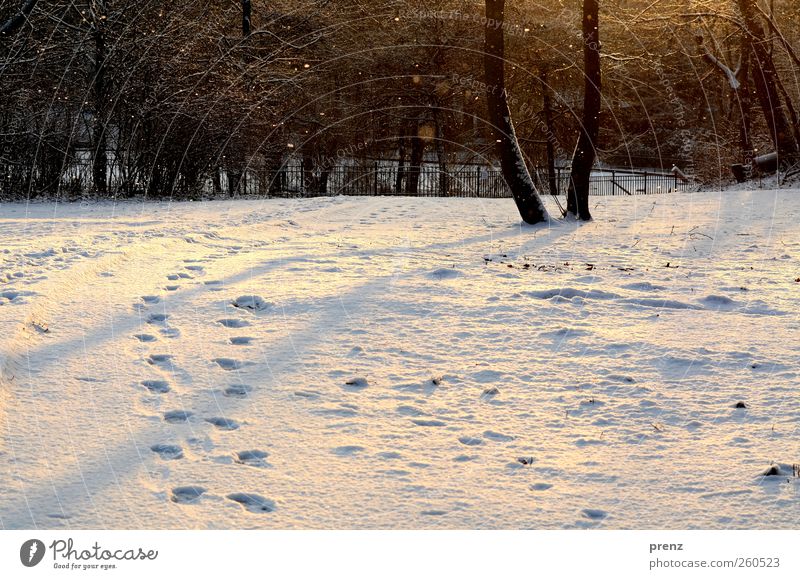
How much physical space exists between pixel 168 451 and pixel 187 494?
24.5 inches

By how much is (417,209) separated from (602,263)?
8.03m

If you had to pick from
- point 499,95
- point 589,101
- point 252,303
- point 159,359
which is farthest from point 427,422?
point 589,101

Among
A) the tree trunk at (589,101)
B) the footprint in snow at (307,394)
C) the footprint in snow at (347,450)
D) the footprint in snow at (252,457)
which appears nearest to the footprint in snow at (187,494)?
the footprint in snow at (252,457)

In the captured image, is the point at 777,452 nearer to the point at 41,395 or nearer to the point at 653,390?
the point at 653,390

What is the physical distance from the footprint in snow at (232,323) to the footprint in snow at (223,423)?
2.27 metres

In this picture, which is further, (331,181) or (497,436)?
(331,181)

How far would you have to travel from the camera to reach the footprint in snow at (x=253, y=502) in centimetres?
430

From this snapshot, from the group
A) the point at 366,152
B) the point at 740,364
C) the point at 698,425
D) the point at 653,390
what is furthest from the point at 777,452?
the point at 366,152

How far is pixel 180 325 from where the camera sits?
7617 mm

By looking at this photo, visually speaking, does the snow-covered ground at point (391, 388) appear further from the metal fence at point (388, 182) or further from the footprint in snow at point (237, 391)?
the metal fence at point (388, 182)

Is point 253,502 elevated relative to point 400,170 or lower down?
lower down

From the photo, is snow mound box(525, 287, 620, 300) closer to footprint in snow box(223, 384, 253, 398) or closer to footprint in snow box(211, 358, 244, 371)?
footprint in snow box(211, 358, 244, 371)

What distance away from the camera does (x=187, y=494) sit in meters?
4.44

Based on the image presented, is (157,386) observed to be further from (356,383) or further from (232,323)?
(232,323)
